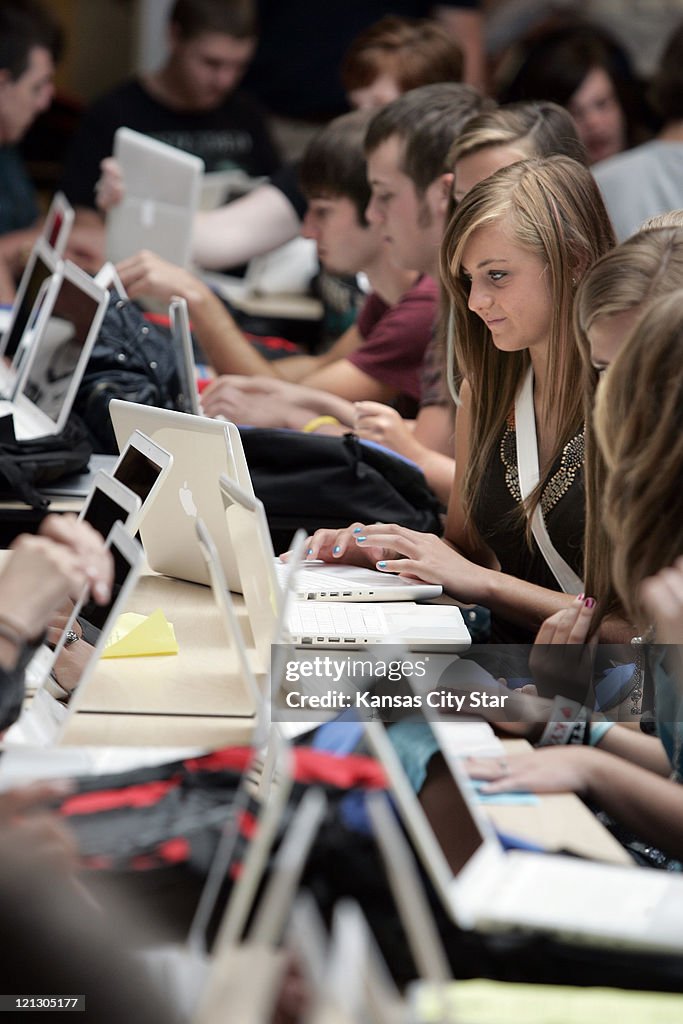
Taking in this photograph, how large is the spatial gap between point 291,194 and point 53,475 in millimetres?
2158

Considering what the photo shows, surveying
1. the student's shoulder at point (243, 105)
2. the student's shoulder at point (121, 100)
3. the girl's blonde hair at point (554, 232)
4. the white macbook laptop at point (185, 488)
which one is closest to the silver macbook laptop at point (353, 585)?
the white macbook laptop at point (185, 488)

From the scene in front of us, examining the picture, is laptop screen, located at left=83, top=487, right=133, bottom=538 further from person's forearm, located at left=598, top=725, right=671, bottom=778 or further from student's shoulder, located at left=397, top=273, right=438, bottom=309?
student's shoulder, located at left=397, top=273, right=438, bottom=309

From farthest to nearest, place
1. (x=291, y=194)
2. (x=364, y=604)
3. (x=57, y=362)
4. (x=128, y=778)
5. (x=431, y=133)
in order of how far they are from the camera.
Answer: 1. (x=291, y=194)
2. (x=431, y=133)
3. (x=57, y=362)
4. (x=364, y=604)
5. (x=128, y=778)

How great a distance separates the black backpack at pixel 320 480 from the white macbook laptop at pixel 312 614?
396 mm

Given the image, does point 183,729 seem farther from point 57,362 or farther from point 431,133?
→ point 431,133

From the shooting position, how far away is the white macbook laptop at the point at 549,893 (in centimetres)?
110

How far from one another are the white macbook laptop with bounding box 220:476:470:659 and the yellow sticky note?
0.11 m

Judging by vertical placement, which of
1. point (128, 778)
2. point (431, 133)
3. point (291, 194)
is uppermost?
point (431, 133)

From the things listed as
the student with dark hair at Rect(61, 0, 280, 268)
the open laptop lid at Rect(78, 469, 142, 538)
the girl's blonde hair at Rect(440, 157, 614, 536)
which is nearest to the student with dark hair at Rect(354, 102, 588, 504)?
the girl's blonde hair at Rect(440, 157, 614, 536)

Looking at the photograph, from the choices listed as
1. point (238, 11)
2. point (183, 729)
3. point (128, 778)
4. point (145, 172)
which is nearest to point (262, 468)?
point (183, 729)

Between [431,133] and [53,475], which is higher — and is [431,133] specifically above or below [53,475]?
above

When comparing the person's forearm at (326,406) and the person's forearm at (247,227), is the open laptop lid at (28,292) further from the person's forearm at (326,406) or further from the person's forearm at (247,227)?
the person's forearm at (247,227)

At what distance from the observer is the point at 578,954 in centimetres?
115

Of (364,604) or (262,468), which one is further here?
(262,468)
